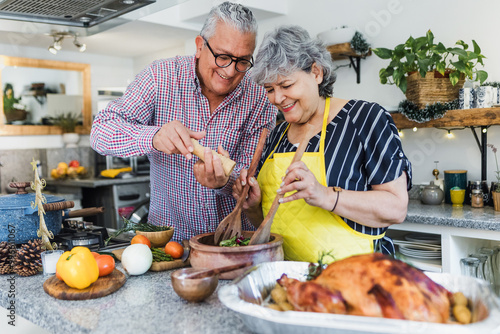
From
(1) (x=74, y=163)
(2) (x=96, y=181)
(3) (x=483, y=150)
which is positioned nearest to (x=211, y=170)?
(3) (x=483, y=150)

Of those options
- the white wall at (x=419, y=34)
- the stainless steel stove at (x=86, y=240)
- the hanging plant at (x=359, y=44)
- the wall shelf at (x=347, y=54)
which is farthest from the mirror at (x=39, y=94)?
the stainless steel stove at (x=86, y=240)

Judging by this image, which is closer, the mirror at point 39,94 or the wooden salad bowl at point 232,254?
the wooden salad bowl at point 232,254

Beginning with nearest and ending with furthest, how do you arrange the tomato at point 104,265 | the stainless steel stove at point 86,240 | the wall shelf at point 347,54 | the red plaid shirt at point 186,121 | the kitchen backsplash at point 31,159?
the tomato at point 104,265 < the stainless steel stove at point 86,240 < the red plaid shirt at point 186,121 < the wall shelf at point 347,54 < the kitchen backsplash at point 31,159

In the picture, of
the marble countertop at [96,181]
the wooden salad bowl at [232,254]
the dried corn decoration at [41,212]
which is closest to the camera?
the wooden salad bowl at [232,254]

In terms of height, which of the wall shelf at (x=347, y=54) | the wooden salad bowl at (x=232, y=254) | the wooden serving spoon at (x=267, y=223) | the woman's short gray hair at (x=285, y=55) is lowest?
the wooden salad bowl at (x=232, y=254)

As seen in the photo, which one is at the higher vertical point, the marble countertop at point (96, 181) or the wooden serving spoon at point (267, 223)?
the wooden serving spoon at point (267, 223)

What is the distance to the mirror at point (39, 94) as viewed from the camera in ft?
14.9

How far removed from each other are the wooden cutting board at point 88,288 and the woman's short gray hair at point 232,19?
87cm

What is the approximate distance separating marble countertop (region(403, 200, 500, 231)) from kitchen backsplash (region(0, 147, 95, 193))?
330 centimetres

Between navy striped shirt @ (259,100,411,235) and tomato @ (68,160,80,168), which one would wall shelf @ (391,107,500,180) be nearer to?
navy striped shirt @ (259,100,411,235)

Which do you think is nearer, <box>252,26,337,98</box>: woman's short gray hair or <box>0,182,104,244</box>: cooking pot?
<box>252,26,337,98</box>: woman's short gray hair

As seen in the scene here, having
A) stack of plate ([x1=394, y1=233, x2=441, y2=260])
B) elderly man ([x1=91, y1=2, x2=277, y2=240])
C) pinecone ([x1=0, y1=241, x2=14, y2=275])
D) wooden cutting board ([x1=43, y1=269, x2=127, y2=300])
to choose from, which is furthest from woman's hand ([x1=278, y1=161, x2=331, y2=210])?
stack of plate ([x1=394, y1=233, x2=441, y2=260])

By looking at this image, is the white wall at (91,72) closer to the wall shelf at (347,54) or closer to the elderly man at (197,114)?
the wall shelf at (347,54)

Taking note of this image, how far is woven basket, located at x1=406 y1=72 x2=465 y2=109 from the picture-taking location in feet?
9.44
